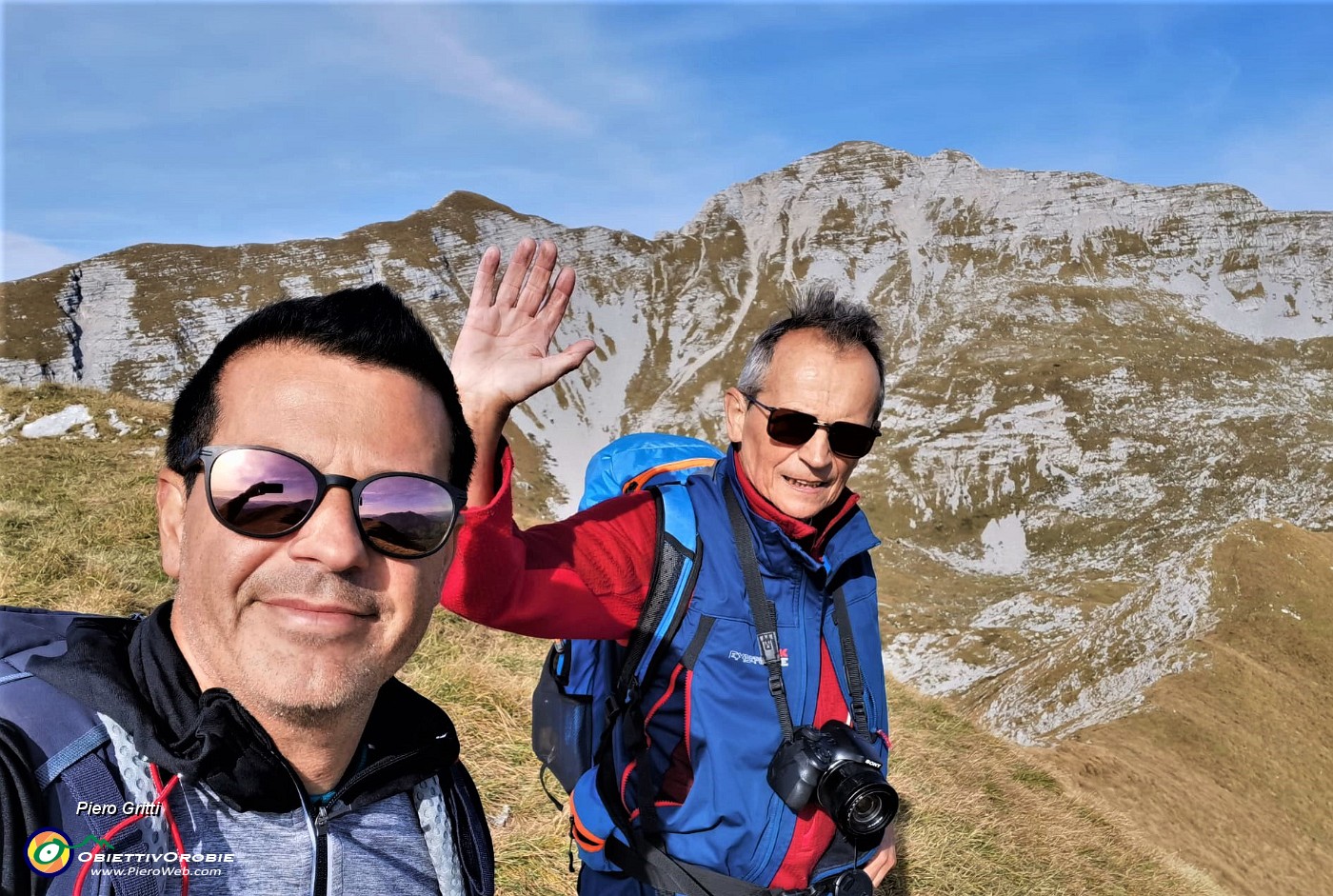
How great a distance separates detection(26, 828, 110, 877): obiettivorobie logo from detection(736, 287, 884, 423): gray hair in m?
2.62

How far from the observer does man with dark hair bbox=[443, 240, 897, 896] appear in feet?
8.27

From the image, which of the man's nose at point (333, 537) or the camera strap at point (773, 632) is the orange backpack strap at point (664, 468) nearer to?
the camera strap at point (773, 632)

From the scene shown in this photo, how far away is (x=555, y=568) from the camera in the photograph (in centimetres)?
265

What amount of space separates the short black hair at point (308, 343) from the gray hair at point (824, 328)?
1.86 metres

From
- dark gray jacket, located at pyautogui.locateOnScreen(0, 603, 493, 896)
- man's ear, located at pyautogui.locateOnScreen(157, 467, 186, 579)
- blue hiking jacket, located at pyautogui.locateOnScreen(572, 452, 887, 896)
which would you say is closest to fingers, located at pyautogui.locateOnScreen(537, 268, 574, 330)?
blue hiking jacket, located at pyautogui.locateOnScreen(572, 452, 887, 896)

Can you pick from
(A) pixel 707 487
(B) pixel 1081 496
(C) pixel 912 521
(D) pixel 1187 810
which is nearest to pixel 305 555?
(A) pixel 707 487

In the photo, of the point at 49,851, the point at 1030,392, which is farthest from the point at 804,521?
the point at 1030,392

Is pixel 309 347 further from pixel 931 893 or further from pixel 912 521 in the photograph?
pixel 912 521

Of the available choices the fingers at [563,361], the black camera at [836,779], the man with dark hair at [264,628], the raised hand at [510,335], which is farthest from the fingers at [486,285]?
the black camera at [836,779]

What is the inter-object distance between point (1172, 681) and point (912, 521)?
253 feet

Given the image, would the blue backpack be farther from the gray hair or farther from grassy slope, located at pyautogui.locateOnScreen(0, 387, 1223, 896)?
grassy slope, located at pyautogui.locateOnScreen(0, 387, 1223, 896)

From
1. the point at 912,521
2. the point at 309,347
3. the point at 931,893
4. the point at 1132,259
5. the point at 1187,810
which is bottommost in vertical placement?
the point at 912,521

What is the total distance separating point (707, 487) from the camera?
311 centimetres

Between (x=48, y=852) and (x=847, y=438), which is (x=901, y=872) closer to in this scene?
(x=847, y=438)
